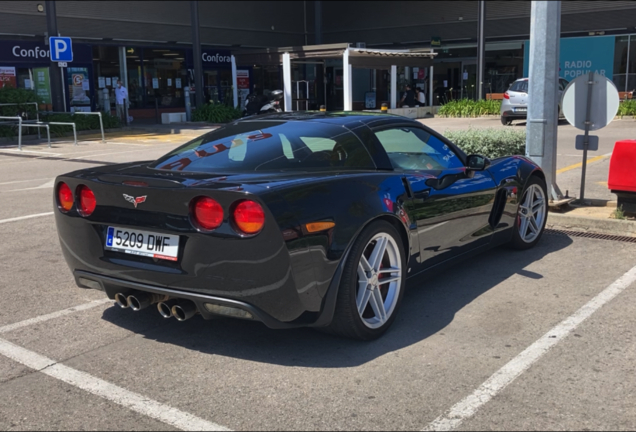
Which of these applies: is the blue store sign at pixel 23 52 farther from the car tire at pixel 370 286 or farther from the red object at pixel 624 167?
the car tire at pixel 370 286

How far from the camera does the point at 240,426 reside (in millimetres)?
3127

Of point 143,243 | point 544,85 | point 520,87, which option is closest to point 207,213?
point 143,243

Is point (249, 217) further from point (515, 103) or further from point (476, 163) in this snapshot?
point (515, 103)

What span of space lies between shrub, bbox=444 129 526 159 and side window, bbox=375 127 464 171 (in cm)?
474

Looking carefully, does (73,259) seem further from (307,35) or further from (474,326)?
(307,35)

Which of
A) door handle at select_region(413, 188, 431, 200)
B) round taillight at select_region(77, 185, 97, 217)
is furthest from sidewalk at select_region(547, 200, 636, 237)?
round taillight at select_region(77, 185, 97, 217)

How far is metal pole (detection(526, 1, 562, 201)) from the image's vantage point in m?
7.61

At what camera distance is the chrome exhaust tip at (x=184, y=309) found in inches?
151

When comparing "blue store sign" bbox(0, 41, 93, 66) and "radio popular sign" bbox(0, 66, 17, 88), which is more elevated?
"blue store sign" bbox(0, 41, 93, 66)

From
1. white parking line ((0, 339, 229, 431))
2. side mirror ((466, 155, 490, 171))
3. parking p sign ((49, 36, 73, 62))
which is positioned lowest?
white parking line ((0, 339, 229, 431))

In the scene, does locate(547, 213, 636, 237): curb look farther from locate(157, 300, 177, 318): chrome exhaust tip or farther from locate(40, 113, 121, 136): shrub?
locate(40, 113, 121, 136): shrub

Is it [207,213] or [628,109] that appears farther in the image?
[628,109]

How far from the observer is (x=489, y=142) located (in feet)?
32.9

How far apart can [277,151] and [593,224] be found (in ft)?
13.9
